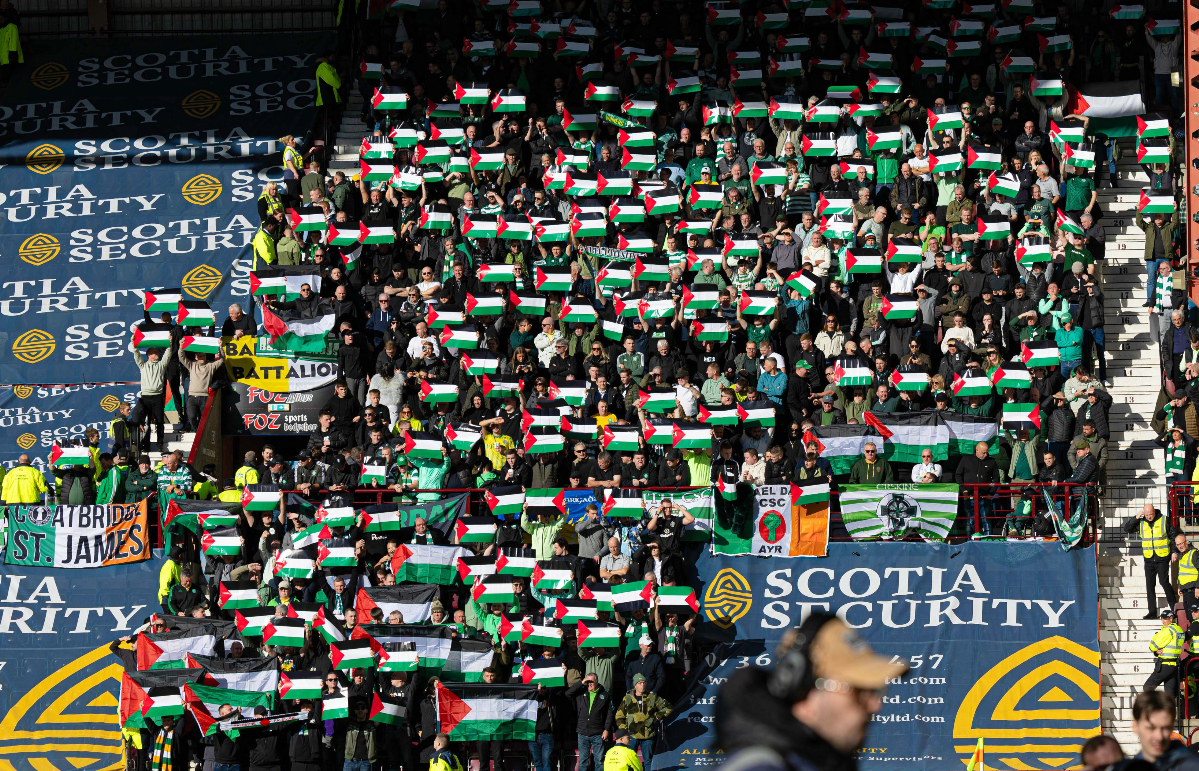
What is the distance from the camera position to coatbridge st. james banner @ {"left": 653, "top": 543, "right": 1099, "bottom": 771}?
2228cm

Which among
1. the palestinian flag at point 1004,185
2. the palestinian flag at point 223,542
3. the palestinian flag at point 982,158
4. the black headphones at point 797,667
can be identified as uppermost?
the palestinian flag at point 982,158

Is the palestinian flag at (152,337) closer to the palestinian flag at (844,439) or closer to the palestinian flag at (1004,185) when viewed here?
the palestinian flag at (844,439)

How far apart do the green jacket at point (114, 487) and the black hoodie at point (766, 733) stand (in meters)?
21.7

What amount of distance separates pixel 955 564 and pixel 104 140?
65.1 ft

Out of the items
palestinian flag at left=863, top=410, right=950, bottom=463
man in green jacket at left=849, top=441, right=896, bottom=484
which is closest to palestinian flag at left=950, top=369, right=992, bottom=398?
palestinian flag at left=863, top=410, right=950, bottom=463

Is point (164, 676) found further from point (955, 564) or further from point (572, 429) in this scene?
point (955, 564)

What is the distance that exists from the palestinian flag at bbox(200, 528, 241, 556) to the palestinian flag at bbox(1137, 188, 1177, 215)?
48.7 ft

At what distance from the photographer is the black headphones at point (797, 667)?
3672mm

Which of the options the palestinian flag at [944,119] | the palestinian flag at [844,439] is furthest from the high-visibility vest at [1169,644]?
the palestinian flag at [944,119]

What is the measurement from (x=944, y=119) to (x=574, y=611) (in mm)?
11632

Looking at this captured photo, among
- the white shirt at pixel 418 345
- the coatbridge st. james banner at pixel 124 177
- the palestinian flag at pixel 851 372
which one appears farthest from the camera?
the coatbridge st. james banner at pixel 124 177

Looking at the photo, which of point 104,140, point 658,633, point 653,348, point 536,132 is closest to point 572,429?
point 653,348

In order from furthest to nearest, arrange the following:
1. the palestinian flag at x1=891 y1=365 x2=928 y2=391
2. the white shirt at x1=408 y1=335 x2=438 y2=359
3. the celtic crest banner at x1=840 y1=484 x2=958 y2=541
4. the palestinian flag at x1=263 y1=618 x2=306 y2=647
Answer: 1. the white shirt at x1=408 y1=335 x2=438 y2=359
2. the palestinian flag at x1=891 y1=365 x2=928 y2=391
3. the celtic crest banner at x1=840 y1=484 x2=958 y2=541
4. the palestinian flag at x1=263 y1=618 x2=306 y2=647

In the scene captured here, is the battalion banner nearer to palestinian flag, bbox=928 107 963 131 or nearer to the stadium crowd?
the stadium crowd
